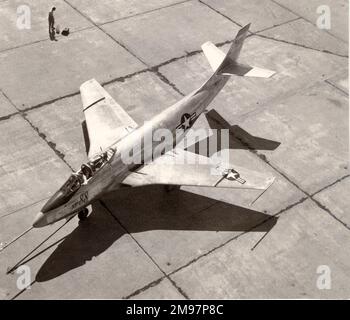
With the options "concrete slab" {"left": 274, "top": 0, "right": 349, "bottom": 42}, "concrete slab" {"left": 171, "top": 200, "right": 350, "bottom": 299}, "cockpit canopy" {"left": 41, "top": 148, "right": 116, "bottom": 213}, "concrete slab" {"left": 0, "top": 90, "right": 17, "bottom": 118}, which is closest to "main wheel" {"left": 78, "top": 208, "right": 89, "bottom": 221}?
"cockpit canopy" {"left": 41, "top": 148, "right": 116, "bottom": 213}

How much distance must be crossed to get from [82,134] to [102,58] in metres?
5.76

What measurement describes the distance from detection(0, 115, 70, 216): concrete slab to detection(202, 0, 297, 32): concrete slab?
14.2m

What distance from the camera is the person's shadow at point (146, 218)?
15539mm

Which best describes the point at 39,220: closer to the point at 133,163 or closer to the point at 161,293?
the point at 133,163

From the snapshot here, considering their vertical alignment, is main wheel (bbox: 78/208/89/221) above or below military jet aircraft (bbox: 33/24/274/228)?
below

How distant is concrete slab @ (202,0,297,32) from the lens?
2748 cm

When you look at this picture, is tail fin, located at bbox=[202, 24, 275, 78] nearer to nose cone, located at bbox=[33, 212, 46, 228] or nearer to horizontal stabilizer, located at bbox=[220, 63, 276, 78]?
horizontal stabilizer, located at bbox=[220, 63, 276, 78]

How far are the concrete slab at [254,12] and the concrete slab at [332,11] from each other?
730mm

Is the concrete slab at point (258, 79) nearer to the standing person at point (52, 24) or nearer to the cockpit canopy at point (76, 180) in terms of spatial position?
the standing person at point (52, 24)

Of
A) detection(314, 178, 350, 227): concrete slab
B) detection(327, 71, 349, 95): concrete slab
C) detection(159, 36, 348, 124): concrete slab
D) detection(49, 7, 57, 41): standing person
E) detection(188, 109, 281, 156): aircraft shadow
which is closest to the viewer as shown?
detection(314, 178, 350, 227): concrete slab

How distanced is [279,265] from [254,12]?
17.6 meters

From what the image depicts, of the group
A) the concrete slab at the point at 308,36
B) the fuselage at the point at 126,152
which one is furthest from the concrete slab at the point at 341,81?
the fuselage at the point at 126,152

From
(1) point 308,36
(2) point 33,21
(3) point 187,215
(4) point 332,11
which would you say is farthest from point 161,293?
(4) point 332,11
